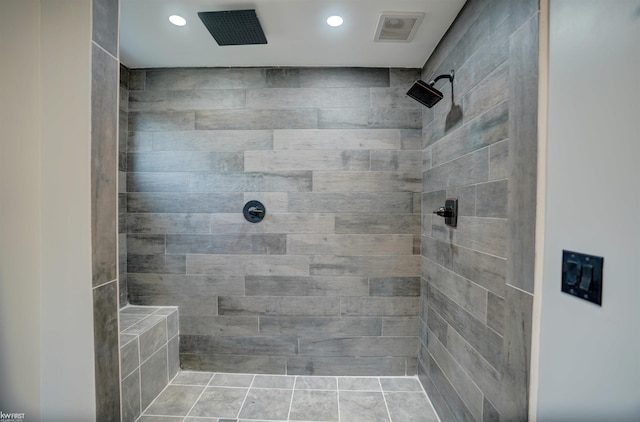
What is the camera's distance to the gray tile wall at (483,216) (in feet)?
2.61

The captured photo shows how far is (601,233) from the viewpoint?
0.57 meters

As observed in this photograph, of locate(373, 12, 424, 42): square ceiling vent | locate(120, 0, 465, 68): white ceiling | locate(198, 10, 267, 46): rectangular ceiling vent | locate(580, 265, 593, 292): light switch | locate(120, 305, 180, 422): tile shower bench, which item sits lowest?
locate(120, 305, 180, 422): tile shower bench

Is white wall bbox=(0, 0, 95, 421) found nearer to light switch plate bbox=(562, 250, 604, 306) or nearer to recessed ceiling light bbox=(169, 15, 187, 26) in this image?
recessed ceiling light bbox=(169, 15, 187, 26)

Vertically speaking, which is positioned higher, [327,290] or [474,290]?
[474,290]

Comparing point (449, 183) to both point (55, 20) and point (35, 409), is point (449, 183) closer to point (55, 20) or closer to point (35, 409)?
point (55, 20)

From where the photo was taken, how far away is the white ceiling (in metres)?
1.24

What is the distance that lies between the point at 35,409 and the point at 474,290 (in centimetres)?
175

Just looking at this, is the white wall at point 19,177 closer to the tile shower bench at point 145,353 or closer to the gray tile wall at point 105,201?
the gray tile wall at point 105,201

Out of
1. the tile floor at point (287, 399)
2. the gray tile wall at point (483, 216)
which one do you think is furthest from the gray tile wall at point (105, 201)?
the gray tile wall at point (483, 216)

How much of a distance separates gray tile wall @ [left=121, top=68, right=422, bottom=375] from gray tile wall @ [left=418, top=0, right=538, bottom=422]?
22 cm

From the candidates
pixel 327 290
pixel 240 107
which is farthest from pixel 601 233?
pixel 240 107

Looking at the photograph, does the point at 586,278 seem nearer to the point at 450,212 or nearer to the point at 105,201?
the point at 450,212

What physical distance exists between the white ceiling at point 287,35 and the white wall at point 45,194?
2.30ft

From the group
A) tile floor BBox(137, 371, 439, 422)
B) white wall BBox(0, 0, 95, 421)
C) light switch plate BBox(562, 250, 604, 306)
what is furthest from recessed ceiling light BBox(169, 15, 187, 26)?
tile floor BBox(137, 371, 439, 422)
